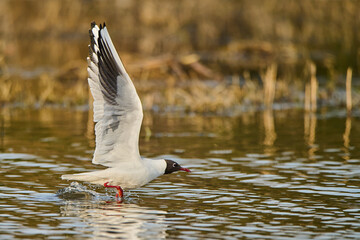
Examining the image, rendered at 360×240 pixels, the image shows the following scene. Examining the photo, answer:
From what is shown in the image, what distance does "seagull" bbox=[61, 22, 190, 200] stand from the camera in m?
9.34

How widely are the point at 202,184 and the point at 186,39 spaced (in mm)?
24135

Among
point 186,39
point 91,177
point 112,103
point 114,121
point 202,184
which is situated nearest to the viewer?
point 112,103

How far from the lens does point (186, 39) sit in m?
34.8

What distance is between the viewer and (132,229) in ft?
27.9

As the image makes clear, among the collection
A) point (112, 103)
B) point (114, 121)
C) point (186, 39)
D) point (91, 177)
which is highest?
point (186, 39)

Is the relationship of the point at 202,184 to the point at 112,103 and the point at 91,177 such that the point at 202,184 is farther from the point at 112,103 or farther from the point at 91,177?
the point at 112,103

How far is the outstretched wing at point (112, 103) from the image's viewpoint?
9.31 metres

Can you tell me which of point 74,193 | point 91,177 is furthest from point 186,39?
point 91,177

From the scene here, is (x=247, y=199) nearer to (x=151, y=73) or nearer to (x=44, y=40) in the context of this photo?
(x=151, y=73)

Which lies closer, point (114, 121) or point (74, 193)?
point (114, 121)

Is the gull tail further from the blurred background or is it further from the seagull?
the blurred background

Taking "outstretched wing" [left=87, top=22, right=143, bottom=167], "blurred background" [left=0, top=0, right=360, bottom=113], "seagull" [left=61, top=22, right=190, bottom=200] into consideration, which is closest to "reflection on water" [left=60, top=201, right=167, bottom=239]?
"seagull" [left=61, top=22, right=190, bottom=200]

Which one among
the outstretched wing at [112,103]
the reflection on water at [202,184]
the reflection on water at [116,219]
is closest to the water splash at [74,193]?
the reflection on water at [202,184]

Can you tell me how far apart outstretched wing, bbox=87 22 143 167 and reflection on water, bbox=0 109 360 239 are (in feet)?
2.32
